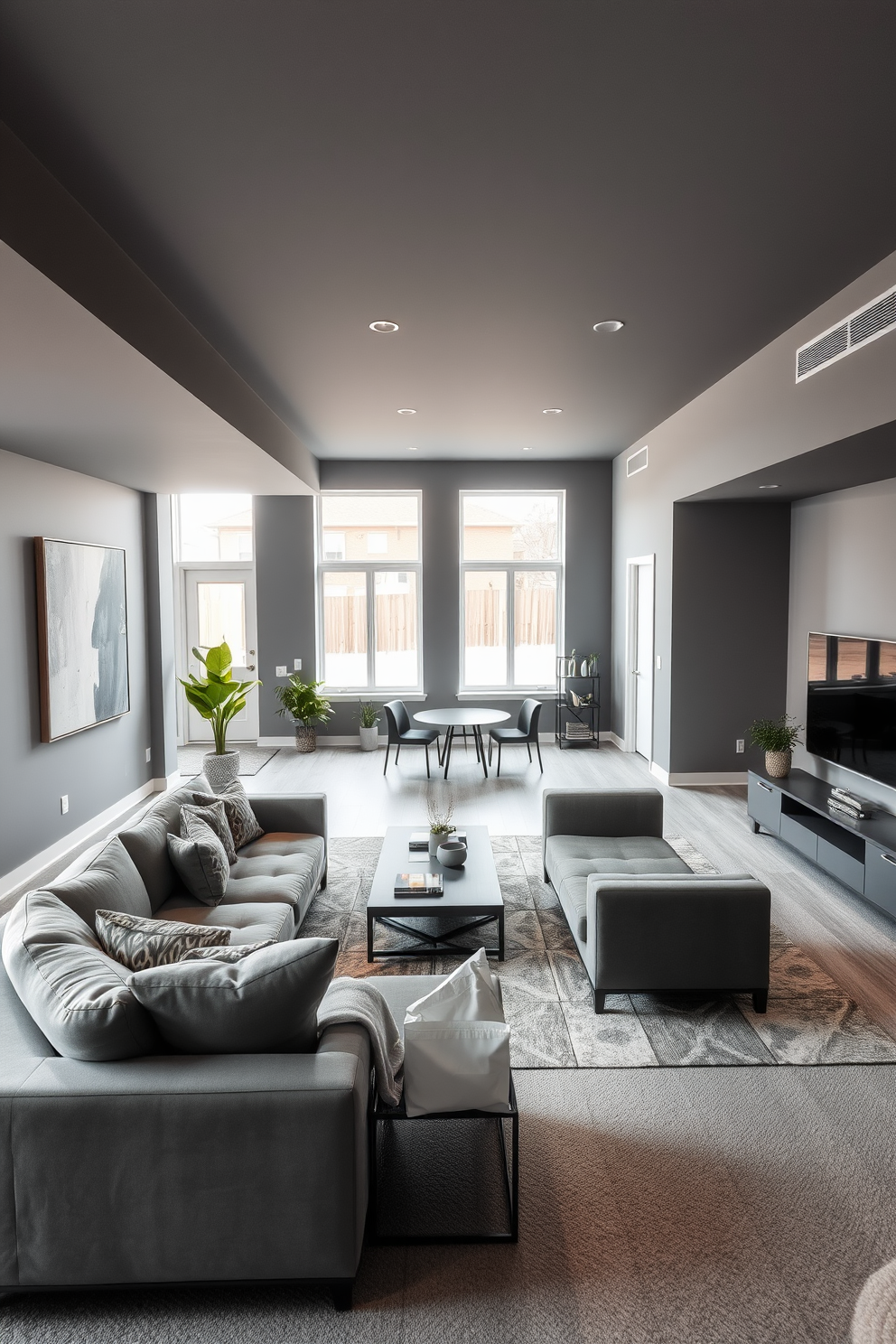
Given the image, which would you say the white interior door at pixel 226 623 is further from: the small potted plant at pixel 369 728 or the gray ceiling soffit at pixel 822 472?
the gray ceiling soffit at pixel 822 472

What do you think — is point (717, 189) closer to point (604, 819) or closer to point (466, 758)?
point (604, 819)

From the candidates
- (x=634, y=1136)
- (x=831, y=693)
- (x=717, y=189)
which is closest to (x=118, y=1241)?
(x=634, y=1136)

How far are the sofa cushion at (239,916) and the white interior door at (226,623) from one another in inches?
235

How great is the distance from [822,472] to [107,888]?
4.37m

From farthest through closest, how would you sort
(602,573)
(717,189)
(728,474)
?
(602,573)
(728,474)
(717,189)

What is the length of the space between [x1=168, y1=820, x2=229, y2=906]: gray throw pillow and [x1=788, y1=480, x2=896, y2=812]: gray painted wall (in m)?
3.74

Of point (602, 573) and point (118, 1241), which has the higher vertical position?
point (602, 573)

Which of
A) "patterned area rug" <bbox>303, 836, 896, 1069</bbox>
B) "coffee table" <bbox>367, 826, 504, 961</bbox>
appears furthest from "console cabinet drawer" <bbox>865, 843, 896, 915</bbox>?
"coffee table" <bbox>367, 826, 504, 961</bbox>

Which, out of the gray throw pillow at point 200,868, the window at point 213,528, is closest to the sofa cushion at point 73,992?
the gray throw pillow at point 200,868

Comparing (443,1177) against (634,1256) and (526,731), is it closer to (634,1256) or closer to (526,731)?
(634,1256)

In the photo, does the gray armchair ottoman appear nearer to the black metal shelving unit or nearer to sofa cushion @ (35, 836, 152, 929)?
sofa cushion @ (35, 836, 152, 929)

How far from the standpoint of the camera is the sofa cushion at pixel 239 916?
3.17 m

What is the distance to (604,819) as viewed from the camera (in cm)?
441

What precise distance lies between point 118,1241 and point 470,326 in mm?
4033
